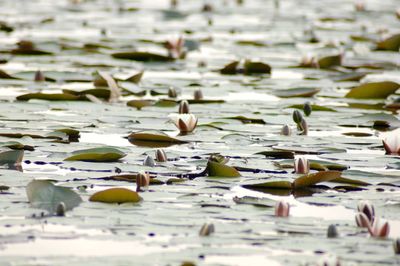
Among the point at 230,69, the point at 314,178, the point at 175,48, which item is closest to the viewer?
the point at 314,178

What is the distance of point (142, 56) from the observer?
24.3ft

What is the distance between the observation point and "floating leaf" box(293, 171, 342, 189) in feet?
11.5

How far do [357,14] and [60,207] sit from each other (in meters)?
9.63

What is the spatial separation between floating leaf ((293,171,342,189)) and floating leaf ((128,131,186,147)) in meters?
0.92

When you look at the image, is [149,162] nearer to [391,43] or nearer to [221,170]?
[221,170]

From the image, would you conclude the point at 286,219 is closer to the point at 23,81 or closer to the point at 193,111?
the point at 193,111

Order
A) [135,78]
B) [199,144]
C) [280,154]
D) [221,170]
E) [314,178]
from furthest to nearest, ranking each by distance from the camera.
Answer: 1. [135,78]
2. [199,144]
3. [280,154]
4. [221,170]
5. [314,178]

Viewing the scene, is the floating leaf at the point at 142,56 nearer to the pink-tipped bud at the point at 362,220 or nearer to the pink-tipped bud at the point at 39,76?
the pink-tipped bud at the point at 39,76

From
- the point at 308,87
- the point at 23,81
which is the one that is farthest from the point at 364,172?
the point at 23,81

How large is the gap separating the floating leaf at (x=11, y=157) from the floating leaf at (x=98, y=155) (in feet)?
0.68

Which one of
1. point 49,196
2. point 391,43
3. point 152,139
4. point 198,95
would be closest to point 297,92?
point 198,95

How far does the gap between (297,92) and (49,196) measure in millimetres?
2977

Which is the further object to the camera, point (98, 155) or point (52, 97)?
point (52, 97)

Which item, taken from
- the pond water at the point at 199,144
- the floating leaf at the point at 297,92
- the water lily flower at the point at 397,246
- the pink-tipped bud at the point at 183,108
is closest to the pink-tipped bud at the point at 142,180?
the pond water at the point at 199,144
